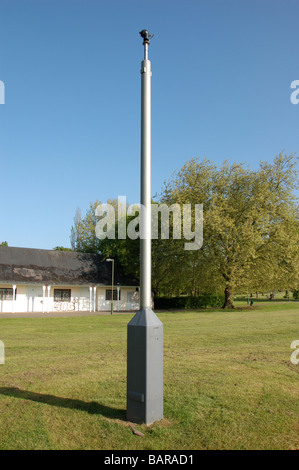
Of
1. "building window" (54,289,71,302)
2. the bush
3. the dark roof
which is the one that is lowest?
the bush

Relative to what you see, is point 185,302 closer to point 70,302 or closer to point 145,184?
point 70,302

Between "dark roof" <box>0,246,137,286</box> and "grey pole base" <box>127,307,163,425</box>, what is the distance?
33.1m

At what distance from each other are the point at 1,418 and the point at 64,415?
87 centimetres

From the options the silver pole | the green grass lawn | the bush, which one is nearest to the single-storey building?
the bush

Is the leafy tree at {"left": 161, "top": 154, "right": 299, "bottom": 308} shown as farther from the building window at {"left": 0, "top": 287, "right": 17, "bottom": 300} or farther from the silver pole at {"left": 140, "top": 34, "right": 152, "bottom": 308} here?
the silver pole at {"left": 140, "top": 34, "right": 152, "bottom": 308}

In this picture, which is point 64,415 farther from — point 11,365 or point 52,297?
point 52,297

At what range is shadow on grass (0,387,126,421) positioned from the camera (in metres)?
5.57

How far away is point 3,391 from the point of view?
666 cm

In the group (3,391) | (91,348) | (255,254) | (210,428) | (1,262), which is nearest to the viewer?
(210,428)

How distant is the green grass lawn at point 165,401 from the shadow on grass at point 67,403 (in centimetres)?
1

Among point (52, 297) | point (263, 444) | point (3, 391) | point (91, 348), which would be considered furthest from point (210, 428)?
point (52, 297)

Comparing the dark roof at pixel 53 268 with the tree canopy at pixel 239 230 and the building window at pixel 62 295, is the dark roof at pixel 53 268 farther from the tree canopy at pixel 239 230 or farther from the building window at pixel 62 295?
the tree canopy at pixel 239 230

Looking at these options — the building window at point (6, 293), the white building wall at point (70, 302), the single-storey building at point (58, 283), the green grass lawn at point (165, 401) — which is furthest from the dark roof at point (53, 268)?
the green grass lawn at point (165, 401)

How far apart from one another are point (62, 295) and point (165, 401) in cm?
3513
